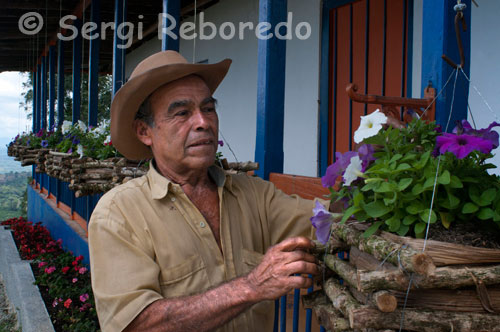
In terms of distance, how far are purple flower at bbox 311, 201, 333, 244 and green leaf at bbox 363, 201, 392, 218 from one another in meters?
0.20

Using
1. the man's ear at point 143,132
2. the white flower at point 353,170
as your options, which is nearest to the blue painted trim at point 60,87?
the man's ear at point 143,132

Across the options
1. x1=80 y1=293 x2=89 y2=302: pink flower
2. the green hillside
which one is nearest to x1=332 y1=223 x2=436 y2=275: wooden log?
x1=80 y1=293 x2=89 y2=302: pink flower

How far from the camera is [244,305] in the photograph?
5.05 ft

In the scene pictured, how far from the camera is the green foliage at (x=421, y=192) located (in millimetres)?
1016

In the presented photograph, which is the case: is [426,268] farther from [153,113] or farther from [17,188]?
[17,188]

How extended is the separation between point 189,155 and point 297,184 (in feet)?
2.63

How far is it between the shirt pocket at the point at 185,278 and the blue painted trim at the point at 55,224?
517 cm

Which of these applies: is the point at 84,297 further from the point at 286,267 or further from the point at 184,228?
the point at 286,267

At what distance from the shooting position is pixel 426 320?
979 mm

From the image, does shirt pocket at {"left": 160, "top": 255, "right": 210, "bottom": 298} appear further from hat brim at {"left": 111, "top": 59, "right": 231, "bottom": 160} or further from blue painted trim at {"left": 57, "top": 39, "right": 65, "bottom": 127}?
blue painted trim at {"left": 57, "top": 39, "right": 65, "bottom": 127}

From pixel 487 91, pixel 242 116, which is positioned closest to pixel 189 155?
pixel 487 91

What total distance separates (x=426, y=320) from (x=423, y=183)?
297mm

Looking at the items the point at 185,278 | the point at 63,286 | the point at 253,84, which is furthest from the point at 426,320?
the point at 63,286

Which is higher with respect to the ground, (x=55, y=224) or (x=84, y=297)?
(x=55, y=224)
